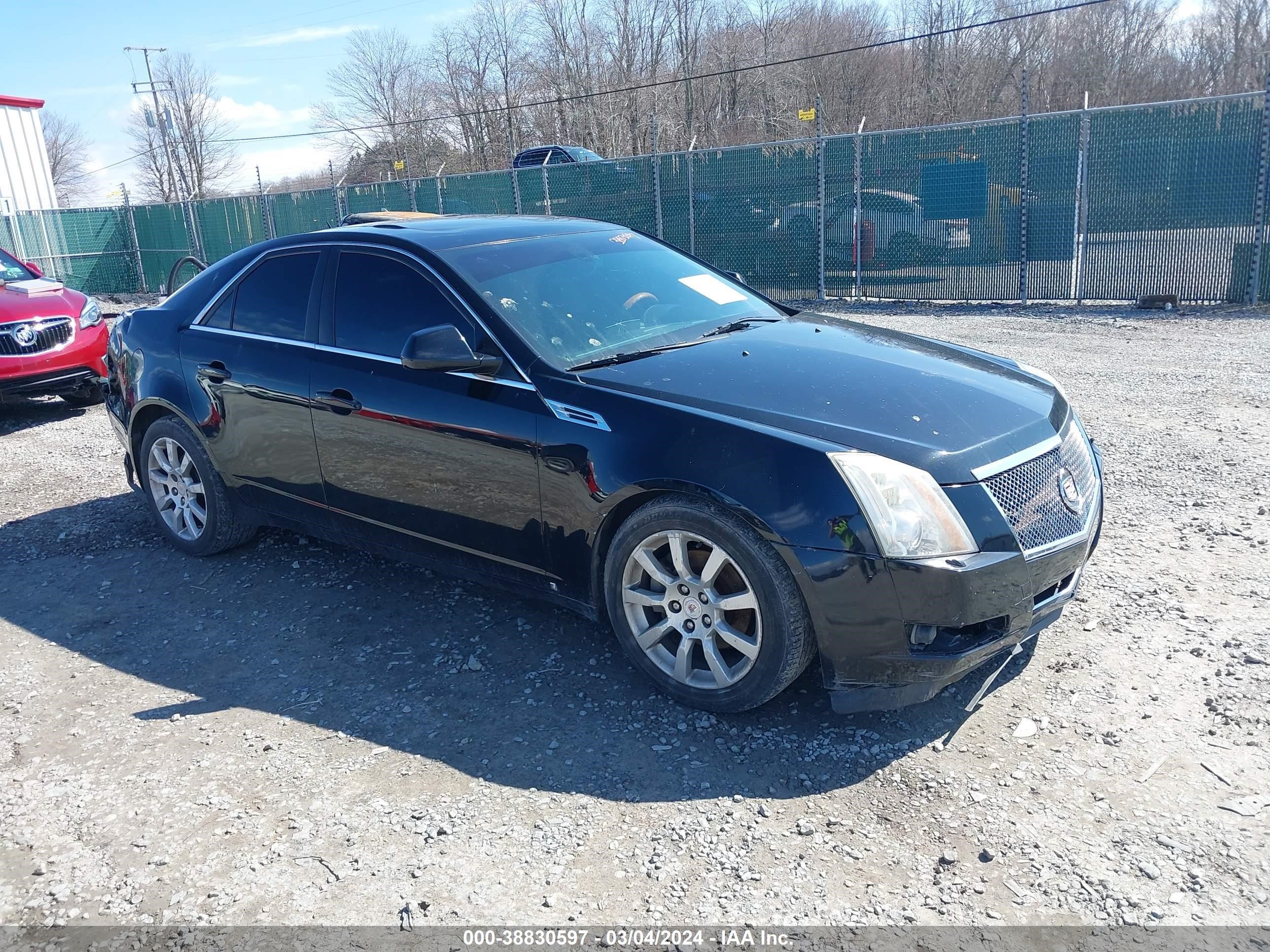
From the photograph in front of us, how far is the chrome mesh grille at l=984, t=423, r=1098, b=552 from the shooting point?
10.6 feet

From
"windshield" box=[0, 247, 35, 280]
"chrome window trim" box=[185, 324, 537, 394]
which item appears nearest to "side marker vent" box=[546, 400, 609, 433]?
"chrome window trim" box=[185, 324, 537, 394]

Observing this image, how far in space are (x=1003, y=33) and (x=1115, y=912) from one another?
147 ft

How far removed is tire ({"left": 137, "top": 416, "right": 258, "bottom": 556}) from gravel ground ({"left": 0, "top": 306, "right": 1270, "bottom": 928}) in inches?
12.4

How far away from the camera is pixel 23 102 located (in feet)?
94.9

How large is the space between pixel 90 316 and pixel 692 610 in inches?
334

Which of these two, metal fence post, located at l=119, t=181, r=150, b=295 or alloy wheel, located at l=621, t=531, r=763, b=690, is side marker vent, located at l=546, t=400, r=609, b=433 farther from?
metal fence post, located at l=119, t=181, r=150, b=295

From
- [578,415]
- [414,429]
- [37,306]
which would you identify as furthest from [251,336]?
[37,306]

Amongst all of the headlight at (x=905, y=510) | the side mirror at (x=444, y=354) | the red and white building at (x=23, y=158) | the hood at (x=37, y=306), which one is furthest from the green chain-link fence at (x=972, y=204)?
the red and white building at (x=23, y=158)

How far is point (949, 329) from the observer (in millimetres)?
12242

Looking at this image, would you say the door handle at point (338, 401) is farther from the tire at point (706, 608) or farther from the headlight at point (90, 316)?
the headlight at point (90, 316)

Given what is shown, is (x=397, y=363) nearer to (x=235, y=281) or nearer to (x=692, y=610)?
(x=235, y=281)

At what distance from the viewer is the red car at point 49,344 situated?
29.0 feet

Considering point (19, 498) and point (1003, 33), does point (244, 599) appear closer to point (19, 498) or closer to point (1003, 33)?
point (19, 498)

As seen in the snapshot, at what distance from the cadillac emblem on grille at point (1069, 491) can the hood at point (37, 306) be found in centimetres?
905
